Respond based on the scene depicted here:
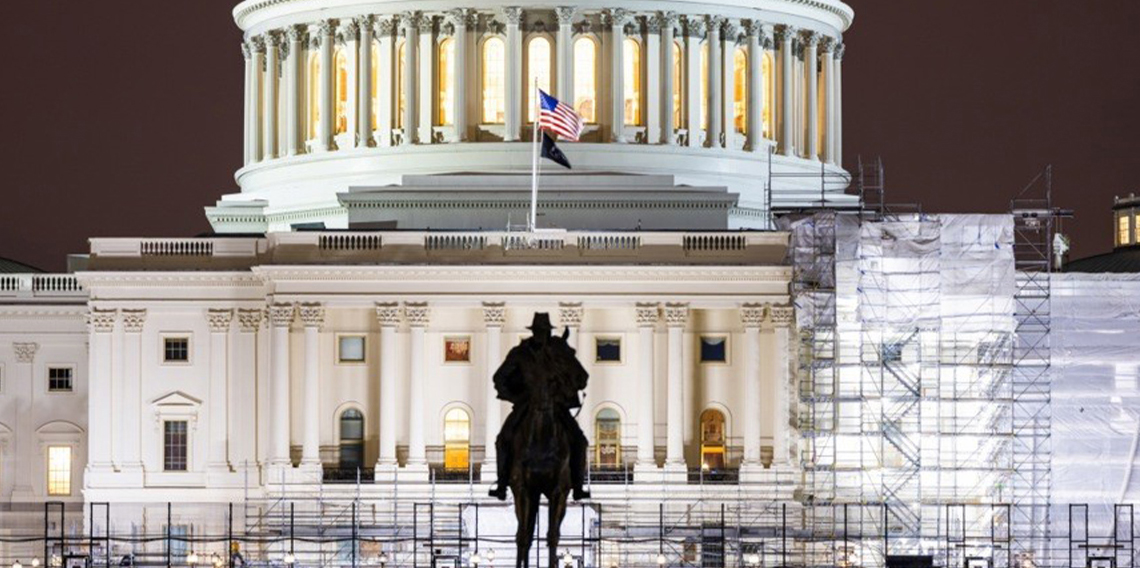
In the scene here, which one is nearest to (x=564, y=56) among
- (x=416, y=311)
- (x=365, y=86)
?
(x=365, y=86)

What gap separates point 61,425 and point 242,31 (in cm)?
2255

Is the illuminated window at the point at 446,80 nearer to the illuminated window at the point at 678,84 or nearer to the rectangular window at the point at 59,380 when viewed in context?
the illuminated window at the point at 678,84

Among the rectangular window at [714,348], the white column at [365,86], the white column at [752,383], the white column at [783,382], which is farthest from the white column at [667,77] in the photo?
the white column at [783,382]

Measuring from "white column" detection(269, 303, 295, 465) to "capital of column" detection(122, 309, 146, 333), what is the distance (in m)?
4.30

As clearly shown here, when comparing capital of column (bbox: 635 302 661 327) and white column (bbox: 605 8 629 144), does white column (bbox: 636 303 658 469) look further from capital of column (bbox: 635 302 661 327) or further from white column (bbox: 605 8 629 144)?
white column (bbox: 605 8 629 144)

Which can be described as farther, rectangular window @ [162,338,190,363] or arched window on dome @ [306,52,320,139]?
arched window on dome @ [306,52,320,139]

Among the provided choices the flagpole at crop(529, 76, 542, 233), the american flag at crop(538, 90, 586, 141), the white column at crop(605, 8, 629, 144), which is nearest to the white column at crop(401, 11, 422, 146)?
the flagpole at crop(529, 76, 542, 233)

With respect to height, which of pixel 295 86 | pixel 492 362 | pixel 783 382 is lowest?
pixel 783 382

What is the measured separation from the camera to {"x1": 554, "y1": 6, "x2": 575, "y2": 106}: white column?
434 ft

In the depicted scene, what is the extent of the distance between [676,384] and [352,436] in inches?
417

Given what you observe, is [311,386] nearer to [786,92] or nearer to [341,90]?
[341,90]

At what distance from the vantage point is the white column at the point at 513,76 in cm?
13238

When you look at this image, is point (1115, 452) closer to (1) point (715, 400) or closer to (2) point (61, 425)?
(1) point (715, 400)

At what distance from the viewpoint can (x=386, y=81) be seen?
134 meters
